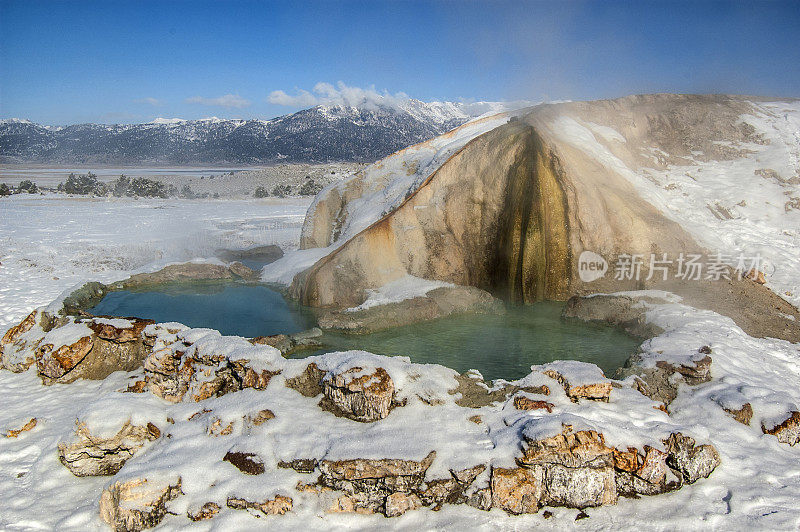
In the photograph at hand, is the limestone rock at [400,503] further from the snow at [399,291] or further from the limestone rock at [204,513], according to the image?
the snow at [399,291]

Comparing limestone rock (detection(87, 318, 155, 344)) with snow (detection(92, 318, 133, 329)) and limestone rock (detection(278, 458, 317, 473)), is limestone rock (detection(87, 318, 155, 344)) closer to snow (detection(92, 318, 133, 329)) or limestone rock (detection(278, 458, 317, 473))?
snow (detection(92, 318, 133, 329))

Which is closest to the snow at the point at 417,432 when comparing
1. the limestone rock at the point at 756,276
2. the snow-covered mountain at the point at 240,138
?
the limestone rock at the point at 756,276

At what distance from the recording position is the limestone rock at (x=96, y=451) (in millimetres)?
4941

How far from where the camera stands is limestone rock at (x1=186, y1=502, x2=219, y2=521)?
13.5 ft

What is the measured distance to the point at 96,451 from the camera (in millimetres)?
4984

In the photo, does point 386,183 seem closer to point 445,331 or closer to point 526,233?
point 526,233

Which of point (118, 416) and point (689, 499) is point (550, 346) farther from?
point (118, 416)

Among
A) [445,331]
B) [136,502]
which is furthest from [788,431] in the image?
[136,502]

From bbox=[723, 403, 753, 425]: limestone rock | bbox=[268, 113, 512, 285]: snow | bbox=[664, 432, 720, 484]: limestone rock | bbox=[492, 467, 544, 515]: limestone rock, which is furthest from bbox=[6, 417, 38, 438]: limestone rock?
bbox=[723, 403, 753, 425]: limestone rock

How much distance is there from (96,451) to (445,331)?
4.92 m

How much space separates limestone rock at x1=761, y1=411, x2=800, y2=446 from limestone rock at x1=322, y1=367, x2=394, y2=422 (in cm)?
383

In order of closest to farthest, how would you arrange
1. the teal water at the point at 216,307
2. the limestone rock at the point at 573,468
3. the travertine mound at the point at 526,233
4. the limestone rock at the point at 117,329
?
the limestone rock at the point at 573,468 → the limestone rock at the point at 117,329 → the teal water at the point at 216,307 → the travertine mound at the point at 526,233

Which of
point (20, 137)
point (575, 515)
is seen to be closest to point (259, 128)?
point (20, 137)

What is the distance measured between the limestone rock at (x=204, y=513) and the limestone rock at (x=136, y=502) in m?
0.25
